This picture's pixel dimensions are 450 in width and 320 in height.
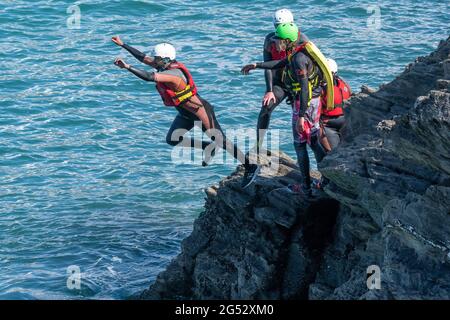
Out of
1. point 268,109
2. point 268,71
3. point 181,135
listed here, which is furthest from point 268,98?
point 181,135

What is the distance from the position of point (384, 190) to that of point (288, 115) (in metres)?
15.5

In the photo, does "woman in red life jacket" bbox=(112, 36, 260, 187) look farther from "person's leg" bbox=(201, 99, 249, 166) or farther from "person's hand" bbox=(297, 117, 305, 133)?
"person's hand" bbox=(297, 117, 305, 133)

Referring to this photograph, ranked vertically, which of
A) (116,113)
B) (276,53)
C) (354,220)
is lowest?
(116,113)

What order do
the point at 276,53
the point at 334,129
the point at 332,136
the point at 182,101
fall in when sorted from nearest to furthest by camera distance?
the point at 332,136 < the point at 334,129 < the point at 276,53 < the point at 182,101

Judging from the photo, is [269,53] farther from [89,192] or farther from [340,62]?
[340,62]

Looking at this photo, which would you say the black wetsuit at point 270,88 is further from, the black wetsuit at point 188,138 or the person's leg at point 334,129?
the person's leg at point 334,129

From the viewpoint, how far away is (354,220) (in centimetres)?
1532

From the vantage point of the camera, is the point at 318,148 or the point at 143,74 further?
the point at 143,74

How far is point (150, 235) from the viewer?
23516mm

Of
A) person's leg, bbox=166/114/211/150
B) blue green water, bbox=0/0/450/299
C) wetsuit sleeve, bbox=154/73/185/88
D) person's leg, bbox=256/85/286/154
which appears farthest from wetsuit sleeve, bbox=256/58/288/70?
blue green water, bbox=0/0/450/299

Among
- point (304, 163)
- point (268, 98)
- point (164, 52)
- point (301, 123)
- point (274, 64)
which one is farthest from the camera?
point (164, 52)

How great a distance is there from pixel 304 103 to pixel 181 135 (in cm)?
315

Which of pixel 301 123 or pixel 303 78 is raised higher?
pixel 303 78

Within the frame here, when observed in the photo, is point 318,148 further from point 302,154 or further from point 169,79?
point 169,79
